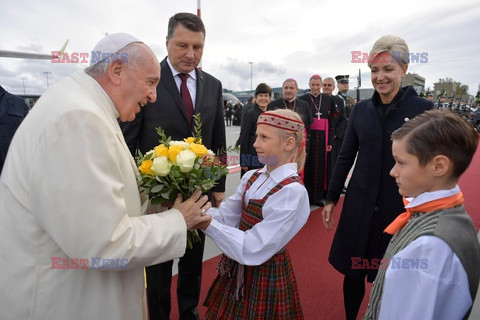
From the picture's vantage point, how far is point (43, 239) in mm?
1145

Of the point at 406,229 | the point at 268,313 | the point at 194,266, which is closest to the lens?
the point at 406,229

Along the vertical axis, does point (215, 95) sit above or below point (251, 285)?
above

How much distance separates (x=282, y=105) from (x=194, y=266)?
3340 mm

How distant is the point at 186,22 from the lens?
7.13 ft

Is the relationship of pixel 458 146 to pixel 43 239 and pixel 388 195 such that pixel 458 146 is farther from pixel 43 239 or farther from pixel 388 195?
pixel 43 239

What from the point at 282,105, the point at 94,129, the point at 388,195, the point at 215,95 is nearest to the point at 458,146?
the point at 388,195

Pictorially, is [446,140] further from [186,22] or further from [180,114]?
[186,22]

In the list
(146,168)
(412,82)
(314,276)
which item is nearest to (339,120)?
(314,276)

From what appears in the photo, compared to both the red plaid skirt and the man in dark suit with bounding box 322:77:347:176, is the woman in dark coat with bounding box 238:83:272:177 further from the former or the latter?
the red plaid skirt

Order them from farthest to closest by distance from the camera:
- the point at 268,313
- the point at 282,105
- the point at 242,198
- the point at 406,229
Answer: the point at 282,105, the point at 242,198, the point at 268,313, the point at 406,229

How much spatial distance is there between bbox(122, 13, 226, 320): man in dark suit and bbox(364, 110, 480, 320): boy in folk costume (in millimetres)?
1484

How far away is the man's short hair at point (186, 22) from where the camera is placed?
7.14ft

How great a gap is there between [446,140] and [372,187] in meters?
0.94

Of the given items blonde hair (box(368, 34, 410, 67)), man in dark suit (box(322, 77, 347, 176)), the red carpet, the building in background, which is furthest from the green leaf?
man in dark suit (box(322, 77, 347, 176))
